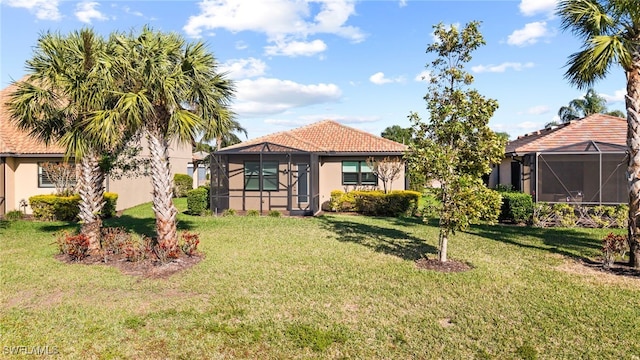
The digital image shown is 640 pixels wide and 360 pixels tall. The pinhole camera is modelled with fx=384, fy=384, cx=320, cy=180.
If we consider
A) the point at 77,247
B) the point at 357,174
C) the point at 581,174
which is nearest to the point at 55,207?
the point at 77,247

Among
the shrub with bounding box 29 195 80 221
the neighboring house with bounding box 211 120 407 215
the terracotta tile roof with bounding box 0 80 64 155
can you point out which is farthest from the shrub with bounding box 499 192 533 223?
the terracotta tile roof with bounding box 0 80 64 155

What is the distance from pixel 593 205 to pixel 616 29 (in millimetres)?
8472

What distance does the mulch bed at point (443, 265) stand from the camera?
326 inches

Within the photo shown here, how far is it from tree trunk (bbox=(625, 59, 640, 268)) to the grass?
1174 millimetres

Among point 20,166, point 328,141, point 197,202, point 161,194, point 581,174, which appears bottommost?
point 197,202

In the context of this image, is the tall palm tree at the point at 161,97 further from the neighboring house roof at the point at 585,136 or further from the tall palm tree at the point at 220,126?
the neighboring house roof at the point at 585,136

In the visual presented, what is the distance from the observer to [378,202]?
57.5 feet

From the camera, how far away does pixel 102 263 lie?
891 cm

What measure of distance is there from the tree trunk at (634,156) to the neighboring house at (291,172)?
8.62 meters

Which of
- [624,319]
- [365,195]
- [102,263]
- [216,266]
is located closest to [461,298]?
[624,319]

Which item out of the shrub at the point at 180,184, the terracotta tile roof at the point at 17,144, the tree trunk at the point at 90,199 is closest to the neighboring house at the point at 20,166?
the terracotta tile roof at the point at 17,144

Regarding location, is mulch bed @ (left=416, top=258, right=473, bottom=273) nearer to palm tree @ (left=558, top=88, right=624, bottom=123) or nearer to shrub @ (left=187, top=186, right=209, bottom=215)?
shrub @ (left=187, top=186, right=209, bottom=215)

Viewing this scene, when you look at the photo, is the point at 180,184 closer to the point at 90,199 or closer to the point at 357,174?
the point at 357,174

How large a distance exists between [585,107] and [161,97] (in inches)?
1307
